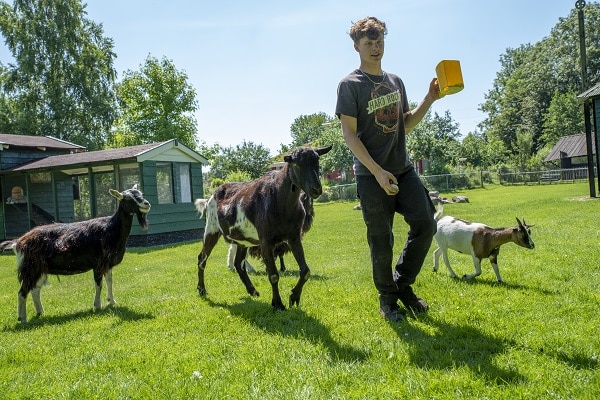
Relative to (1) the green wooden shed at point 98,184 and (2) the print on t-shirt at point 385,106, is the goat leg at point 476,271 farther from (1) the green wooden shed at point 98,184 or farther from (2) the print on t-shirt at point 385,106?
(1) the green wooden shed at point 98,184

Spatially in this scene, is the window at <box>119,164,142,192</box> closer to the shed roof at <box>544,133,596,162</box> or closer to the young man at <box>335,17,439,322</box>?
the young man at <box>335,17,439,322</box>

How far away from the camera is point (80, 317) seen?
6.25 meters

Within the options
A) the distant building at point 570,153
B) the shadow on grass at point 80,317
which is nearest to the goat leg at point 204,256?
the shadow on grass at point 80,317

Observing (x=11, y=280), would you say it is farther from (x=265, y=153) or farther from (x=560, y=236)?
(x=265, y=153)

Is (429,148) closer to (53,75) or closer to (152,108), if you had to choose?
(152,108)

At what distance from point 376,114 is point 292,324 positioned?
226 cm

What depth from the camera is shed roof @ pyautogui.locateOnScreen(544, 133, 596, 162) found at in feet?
157

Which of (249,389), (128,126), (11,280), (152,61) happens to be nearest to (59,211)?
(11,280)

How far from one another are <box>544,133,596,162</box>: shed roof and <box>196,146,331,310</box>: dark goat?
49704 mm

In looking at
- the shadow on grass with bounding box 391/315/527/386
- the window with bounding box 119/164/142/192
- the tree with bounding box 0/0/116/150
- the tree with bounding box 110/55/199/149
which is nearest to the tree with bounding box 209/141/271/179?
the tree with bounding box 110/55/199/149

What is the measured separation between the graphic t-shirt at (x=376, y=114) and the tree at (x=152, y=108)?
42.6 metres

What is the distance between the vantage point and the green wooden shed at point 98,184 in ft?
57.4

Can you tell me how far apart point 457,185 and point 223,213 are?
37.9 m

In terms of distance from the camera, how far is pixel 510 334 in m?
3.93
